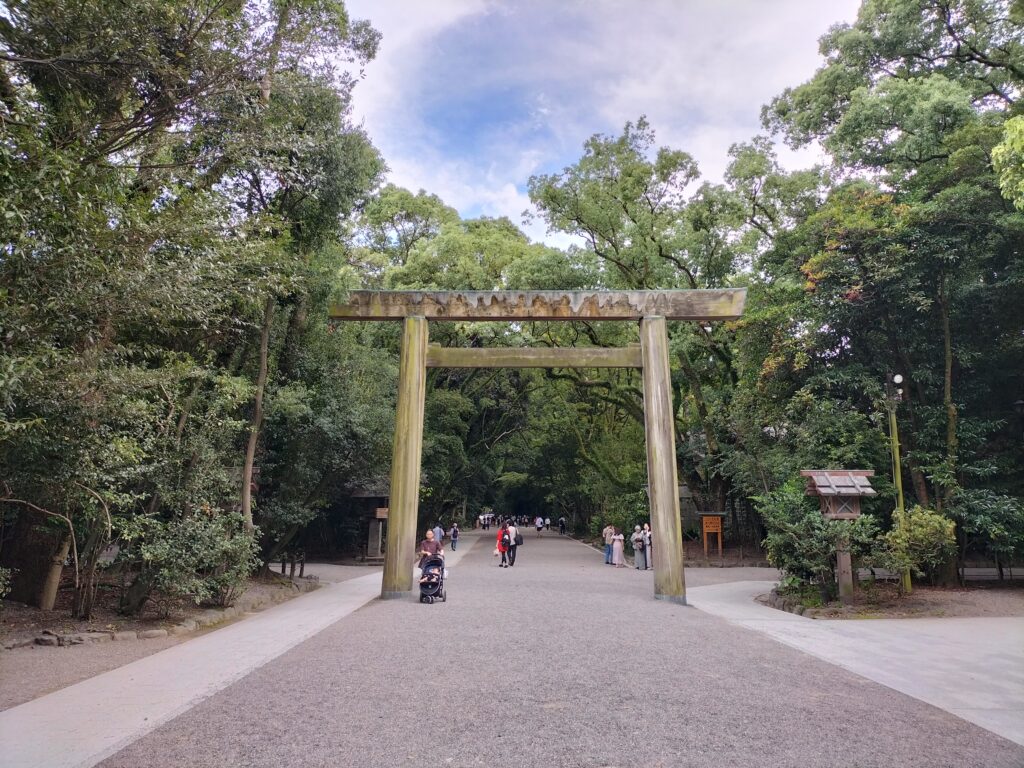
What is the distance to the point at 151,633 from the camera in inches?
308

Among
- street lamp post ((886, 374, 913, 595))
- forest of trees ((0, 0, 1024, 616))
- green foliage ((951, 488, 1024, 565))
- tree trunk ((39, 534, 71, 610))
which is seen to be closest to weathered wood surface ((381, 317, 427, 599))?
forest of trees ((0, 0, 1024, 616))

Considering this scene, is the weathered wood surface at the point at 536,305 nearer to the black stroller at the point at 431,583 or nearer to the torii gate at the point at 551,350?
the torii gate at the point at 551,350

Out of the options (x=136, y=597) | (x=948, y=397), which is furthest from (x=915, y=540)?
(x=136, y=597)

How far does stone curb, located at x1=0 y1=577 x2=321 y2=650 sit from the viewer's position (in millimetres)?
7121

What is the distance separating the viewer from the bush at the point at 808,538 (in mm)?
10039

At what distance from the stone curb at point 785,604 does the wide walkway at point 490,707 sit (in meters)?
3.03

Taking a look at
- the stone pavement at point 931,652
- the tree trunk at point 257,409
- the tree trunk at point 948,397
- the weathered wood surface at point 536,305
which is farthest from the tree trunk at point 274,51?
the tree trunk at point 948,397

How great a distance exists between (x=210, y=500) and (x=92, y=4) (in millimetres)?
6591

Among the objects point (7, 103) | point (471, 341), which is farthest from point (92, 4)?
point (471, 341)

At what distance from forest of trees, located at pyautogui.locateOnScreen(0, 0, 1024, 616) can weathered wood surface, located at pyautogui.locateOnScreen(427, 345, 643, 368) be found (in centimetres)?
231

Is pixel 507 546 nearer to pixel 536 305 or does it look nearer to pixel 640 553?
pixel 640 553

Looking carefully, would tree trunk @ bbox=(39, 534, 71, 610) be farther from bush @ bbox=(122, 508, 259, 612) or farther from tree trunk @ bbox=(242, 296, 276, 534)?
tree trunk @ bbox=(242, 296, 276, 534)

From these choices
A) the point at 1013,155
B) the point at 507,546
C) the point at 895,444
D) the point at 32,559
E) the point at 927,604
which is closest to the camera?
the point at 1013,155

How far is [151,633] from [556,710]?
6.10 metres
